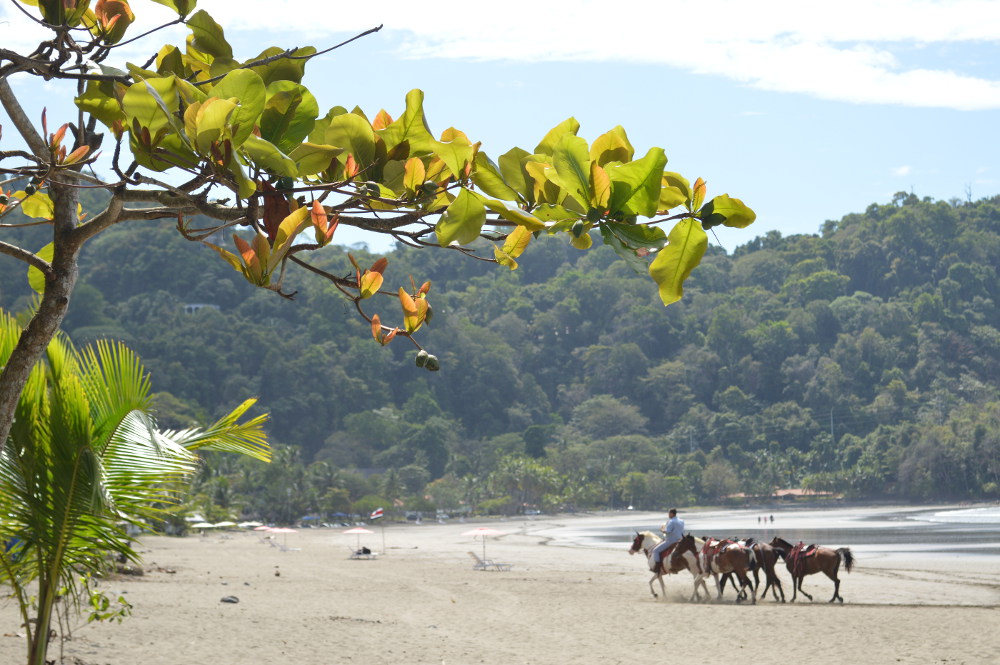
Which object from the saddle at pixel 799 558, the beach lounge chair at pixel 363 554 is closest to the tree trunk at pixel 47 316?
the saddle at pixel 799 558

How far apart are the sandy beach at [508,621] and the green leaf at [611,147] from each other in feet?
18.3

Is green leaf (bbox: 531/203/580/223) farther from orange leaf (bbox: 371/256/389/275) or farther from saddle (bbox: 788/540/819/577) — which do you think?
saddle (bbox: 788/540/819/577)

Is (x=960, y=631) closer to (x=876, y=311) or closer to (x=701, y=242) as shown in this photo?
(x=701, y=242)

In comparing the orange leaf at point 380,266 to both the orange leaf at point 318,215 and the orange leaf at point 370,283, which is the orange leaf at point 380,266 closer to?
the orange leaf at point 370,283

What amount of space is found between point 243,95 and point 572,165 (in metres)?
0.43

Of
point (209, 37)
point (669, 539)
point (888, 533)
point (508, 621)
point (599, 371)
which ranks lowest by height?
point (888, 533)

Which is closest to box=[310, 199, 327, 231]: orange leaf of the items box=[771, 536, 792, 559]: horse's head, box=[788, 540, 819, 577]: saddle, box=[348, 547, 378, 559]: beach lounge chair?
box=[771, 536, 792, 559]: horse's head

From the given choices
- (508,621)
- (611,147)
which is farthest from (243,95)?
(508,621)

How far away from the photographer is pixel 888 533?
113ft


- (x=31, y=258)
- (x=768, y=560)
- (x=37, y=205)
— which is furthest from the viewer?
(x=768, y=560)

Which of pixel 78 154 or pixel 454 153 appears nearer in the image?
pixel 454 153

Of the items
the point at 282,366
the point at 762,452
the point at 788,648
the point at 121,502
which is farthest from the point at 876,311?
the point at 121,502

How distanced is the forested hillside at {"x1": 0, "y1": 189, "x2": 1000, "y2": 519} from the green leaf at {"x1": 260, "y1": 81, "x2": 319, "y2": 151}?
44.8m

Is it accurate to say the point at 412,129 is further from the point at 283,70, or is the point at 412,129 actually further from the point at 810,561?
the point at 810,561
